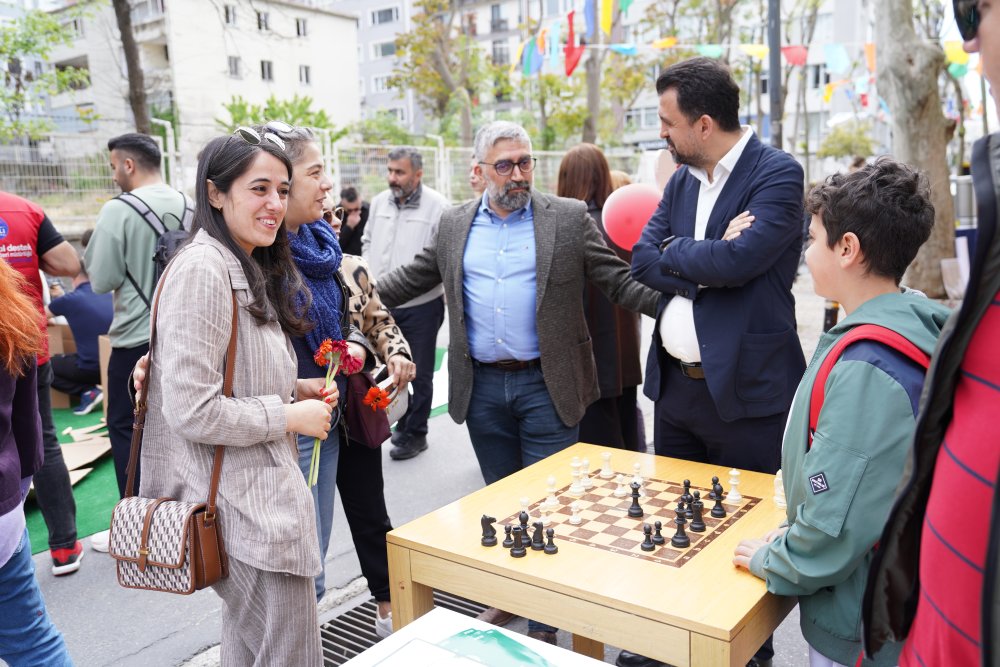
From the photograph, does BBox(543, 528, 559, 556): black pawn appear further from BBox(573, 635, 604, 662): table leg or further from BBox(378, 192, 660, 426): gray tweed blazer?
BBox(378, 192, 660, 426): gray tweed blazer

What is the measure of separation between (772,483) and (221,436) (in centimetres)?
170

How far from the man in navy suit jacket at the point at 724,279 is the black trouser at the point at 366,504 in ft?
3.83

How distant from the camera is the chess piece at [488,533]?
7.22 feet

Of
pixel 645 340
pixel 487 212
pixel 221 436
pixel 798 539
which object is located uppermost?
pixel 487 212

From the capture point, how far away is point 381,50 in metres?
55.3

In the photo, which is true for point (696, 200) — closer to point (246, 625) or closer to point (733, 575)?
point (733, 575)

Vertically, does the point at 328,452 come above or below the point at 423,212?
below

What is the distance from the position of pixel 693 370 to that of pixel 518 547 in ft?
3.73

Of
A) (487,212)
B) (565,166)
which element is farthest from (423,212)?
(487,212)

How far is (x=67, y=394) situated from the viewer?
7.27 metres

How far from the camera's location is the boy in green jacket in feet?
5.70

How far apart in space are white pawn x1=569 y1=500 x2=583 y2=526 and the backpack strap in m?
0.73

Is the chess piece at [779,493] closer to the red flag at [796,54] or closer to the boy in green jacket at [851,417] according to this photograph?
the boy in green jacket at [851,417]

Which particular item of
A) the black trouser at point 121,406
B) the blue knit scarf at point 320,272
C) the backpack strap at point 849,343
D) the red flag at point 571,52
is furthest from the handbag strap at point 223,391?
the red flag at point 571,52
